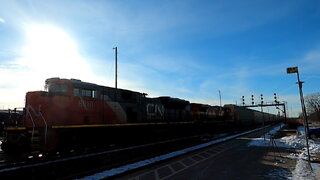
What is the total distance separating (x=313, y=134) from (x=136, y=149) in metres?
17.9

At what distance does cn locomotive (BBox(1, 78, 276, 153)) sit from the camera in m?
9.20

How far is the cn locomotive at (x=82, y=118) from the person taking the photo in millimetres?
9195

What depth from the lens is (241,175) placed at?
709cm

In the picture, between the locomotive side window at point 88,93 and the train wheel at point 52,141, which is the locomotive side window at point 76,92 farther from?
the train wheel at point 52,141

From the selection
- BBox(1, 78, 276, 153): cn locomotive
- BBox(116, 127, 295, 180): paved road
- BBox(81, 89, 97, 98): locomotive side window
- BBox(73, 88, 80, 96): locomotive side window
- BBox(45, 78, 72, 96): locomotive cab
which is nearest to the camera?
BBox(116, 127, 295, 180): paved road

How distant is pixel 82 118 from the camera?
37.1ft

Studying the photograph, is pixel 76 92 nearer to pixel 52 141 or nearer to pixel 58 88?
pixel 58 88

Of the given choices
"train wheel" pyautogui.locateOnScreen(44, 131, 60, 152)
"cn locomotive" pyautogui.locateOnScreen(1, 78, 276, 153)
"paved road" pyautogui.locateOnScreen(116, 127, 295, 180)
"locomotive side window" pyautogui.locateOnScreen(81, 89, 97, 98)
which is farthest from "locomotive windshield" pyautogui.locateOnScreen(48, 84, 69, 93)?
"paved road" pyautogui.locateOnScreen(116, 127, 295, 180)

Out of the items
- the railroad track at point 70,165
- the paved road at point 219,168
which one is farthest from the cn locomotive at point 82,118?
the paved road at point 219,168

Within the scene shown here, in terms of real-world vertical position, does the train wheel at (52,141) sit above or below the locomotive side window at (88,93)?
below

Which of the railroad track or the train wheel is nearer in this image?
the railroad track

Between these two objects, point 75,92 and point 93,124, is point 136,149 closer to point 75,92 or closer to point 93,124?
point 93,124

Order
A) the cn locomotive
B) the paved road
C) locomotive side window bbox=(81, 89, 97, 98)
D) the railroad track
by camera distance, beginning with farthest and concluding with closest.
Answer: locomotive side window bbox=(81, 89, 97, 98) < the cn locomotive < the paved road < the railroad track

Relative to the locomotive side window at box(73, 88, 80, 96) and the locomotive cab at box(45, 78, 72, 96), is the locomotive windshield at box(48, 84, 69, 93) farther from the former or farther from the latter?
the locomotive side window at box(73, 88, 80, 96)
